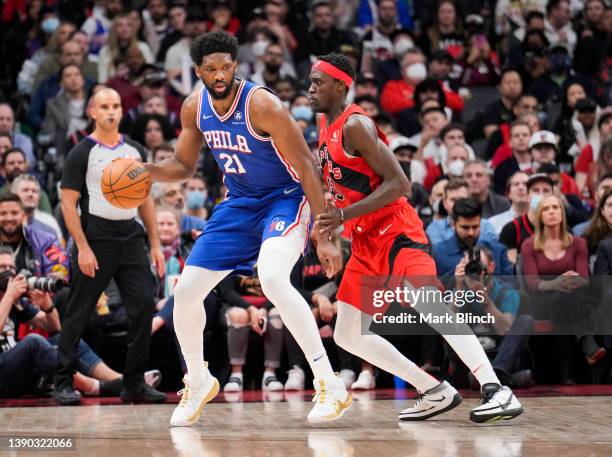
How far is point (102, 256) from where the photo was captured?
22.6 ft

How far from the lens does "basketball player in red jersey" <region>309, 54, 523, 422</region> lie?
538 cm

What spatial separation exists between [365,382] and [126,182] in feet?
9.20

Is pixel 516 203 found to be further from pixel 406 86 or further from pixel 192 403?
pixel 192 403

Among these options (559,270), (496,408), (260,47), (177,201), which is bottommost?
(496,408)

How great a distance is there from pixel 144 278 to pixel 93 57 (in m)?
6.11

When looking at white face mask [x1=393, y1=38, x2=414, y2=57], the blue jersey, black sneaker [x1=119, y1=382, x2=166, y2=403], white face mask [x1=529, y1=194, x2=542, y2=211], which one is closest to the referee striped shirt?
black sneaker [x1=119, y1=382, x2=166, y2=403]

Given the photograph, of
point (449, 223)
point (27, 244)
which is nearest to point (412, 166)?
point (449, 223)

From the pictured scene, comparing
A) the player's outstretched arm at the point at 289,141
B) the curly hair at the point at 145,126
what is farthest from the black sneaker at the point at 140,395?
the curly hair at the point at 145,126

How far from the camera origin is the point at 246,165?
5.54m

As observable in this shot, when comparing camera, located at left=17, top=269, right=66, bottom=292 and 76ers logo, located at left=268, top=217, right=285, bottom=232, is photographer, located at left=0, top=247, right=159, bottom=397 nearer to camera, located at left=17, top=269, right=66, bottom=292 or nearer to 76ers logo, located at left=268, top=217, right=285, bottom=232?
camera, located at left=17, top=269, right=66, bottom=292

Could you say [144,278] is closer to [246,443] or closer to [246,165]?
[246,165]

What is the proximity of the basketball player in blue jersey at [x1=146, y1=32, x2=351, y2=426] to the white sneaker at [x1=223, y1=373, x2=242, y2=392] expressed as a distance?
1.95 meters

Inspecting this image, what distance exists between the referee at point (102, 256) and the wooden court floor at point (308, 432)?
0.47 meters

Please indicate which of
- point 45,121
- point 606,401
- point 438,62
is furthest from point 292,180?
point 438,62
